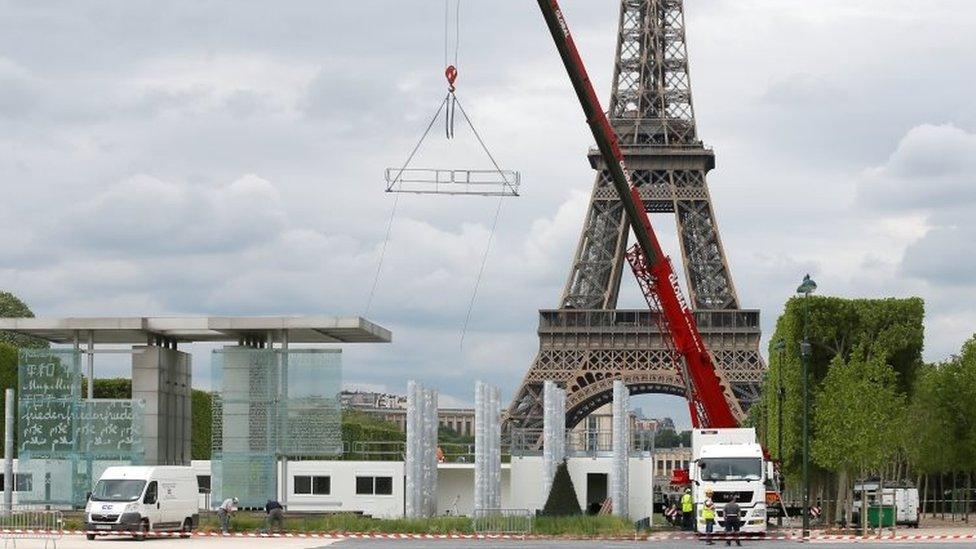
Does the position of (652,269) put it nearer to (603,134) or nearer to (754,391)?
(603,134)

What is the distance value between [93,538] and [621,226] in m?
70.7

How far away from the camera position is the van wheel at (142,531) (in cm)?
4859

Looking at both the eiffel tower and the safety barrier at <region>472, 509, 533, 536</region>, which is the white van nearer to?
the safety barrier at <region>472, 509, 533, 536</region>

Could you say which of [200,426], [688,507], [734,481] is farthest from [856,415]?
[200,426]

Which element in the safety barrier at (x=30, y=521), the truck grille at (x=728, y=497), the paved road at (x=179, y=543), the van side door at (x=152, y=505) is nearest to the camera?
the paved road at (x=179, y=543)

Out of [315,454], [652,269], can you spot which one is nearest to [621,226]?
[652,269]

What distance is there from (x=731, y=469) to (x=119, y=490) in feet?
55.1

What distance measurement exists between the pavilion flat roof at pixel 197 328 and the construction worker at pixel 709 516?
11544 millimetres

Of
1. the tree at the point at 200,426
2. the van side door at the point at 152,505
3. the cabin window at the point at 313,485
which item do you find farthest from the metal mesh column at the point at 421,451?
the tree at the point at 200,426

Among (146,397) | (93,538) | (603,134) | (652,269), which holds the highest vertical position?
(603,134)

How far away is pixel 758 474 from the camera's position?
50812 millimetres

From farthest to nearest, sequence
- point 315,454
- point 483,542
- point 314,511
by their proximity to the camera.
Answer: point 314,511
point 315,454
point 483,542

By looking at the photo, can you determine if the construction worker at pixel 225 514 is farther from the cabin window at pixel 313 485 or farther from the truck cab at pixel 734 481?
the truck cab at pixel 734 481

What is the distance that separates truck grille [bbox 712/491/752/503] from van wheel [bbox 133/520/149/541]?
50.9 ft
